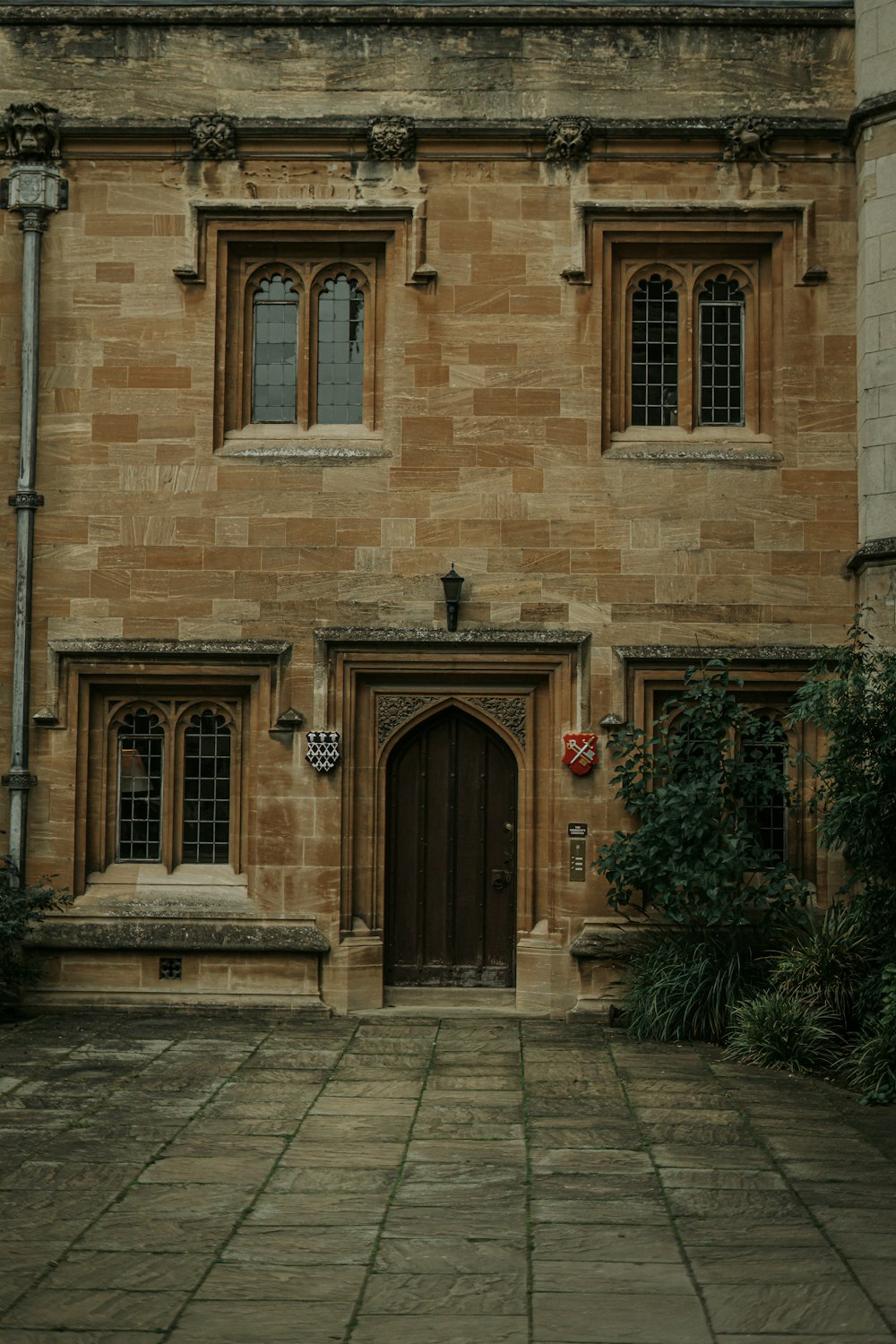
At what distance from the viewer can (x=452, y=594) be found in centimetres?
1151

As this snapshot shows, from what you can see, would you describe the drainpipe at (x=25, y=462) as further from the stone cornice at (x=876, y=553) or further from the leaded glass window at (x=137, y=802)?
the stone cornice at (x=876, y=553)

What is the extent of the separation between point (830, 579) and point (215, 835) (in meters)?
5.26

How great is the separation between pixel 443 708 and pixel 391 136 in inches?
177

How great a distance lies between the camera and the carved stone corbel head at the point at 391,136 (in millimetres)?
11672

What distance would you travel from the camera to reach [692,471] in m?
11.7

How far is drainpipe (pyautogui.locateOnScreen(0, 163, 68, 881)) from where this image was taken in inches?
458

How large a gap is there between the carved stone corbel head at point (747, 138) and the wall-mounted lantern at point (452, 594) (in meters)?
3.96

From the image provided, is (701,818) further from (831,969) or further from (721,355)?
(721,355)

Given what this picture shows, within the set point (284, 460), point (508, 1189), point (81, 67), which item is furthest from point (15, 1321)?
point (81, 67)

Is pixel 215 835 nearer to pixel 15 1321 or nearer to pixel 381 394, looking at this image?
pixel 381 394

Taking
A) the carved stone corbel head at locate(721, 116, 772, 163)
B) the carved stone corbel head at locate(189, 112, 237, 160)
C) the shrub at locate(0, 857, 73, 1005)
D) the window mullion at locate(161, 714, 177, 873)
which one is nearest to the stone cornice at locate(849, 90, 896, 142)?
the carved stone corbel head at locate(721, 116, 772, 163)

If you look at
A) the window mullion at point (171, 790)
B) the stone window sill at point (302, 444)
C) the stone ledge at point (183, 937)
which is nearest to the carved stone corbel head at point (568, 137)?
the stone window sill at point (302, 444)

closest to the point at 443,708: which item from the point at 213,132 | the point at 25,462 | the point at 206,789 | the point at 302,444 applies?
the point at 206,789

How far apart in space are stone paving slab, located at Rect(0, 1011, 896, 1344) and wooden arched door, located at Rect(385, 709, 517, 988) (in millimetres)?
1537
